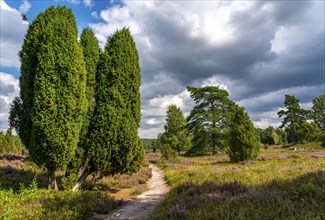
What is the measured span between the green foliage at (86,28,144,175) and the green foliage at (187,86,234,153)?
30.2 metres

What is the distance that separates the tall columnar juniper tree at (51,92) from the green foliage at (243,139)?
16097 millimetres

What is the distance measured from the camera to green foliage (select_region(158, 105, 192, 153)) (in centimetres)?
4795

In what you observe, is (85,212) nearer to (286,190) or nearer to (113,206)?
(113,206)

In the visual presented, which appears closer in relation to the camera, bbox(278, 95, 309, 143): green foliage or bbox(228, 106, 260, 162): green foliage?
bbox(228, 106, 260, 162): green foliage

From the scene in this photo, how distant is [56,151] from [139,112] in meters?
4.89

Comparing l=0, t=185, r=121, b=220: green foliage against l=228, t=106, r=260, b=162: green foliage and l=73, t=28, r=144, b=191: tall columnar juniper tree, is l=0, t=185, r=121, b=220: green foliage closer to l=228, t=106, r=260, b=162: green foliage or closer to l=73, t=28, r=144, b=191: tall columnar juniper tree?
l=73, t=28, r=144, b=191: tall columnar juniper tree

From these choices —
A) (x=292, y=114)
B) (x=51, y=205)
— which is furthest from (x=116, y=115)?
(x=292, y=114)

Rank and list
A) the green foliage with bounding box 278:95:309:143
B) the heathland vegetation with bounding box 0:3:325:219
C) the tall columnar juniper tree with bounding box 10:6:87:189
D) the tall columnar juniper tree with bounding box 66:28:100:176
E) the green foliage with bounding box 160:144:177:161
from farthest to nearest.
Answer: the green foliage with bounding box 278:95:309:143 < the green foliage with bounding box 160:144:177:161 < the tall columnar juniper tree with bounding box 66:28:100:176 < the tall columnar juniper tree with bounding box 10:6:87:189 < the heathland vegetation with bounding box 0:3:325:219

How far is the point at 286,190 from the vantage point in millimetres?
8695

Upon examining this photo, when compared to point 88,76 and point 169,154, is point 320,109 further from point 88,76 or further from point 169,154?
point 88,76

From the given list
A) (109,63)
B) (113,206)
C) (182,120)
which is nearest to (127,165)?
(113,206)

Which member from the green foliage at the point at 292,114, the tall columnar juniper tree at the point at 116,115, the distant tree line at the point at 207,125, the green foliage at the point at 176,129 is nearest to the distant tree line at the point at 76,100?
the tall columnar juniper tree at the point at 116,115

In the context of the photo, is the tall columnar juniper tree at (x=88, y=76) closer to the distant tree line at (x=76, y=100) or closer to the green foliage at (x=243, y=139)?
the distant tree line at (x=76, y=100)

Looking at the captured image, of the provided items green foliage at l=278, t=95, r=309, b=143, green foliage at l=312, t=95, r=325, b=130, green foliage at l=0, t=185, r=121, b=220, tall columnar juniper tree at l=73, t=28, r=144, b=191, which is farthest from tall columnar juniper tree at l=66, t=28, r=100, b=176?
green foliage at l=312, t=95, r=325, b=130
